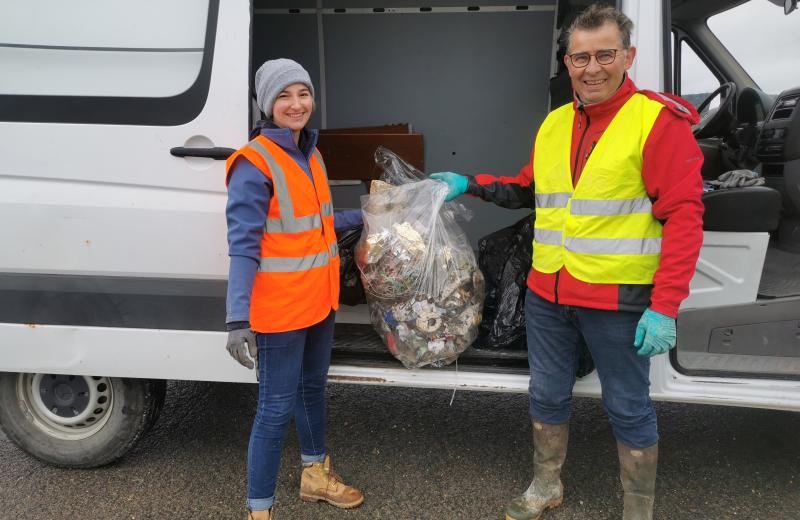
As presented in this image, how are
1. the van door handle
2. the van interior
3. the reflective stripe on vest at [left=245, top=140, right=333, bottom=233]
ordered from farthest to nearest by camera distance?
1. the van interior
2. the van door handle
3. the reflective stripe on vest at [left=245, top=140, right=333, bottom=233]

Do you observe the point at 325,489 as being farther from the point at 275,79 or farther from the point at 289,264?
the point at 275,79

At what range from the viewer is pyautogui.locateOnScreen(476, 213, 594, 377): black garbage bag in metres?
2.37

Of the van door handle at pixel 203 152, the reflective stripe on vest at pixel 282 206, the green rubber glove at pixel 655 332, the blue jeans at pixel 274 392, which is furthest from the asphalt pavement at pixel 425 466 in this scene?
the van door handle at pixel 203 152

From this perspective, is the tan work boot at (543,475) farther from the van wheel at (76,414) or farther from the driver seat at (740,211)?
the van wheel at (76,414)

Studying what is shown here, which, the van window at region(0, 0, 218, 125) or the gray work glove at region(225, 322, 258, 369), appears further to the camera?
the van window at region(0, 0, 218, 125)

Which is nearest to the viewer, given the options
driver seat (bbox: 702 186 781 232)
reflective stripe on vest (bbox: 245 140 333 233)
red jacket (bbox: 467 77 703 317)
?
red jacket (bbox: 467 77 703 317)

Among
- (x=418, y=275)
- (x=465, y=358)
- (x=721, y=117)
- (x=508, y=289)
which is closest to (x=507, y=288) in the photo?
(x=508, y=289)

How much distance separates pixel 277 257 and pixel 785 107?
2693mm

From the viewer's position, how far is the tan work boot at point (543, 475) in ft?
7.08

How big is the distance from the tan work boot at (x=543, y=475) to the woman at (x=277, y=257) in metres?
0.86

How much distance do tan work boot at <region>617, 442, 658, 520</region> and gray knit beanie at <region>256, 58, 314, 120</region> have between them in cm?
158

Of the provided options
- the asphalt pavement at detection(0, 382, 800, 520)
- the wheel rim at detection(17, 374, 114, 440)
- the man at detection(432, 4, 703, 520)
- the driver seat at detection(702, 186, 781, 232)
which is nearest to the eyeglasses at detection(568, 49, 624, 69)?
the man at detection(432, 4, 703, 520)

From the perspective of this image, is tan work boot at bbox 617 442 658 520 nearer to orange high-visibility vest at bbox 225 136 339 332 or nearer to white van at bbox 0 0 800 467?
white van at bbox 0 0 800 467

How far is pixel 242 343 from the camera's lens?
1676 millimetres
